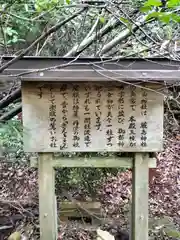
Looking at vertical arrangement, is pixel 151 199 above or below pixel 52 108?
below

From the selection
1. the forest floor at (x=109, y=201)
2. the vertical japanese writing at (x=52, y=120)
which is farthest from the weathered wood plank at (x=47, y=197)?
the forest floor at (x=109, y=201)

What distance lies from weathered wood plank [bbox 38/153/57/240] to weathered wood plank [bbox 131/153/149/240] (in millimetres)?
713

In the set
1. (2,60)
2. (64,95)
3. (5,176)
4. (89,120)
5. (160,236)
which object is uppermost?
(2,60)

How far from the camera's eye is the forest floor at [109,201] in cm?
367

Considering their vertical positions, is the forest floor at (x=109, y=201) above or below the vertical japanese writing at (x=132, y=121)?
below

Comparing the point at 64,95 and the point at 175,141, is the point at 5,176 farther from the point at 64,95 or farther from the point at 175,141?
the point at 175,141

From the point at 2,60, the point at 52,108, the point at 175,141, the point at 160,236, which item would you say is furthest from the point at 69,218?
the point at 175,141

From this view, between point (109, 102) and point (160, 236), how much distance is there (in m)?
1.79

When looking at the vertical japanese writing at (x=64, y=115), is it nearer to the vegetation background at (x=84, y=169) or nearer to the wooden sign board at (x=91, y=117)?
the wooden sign board at (x=91, y=117)

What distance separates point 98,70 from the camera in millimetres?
2461

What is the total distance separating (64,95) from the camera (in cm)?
272

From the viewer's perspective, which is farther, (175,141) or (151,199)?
(175,141)

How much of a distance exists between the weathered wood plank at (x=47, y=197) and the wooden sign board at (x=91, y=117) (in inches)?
8.6

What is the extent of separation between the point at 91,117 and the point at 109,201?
2.23 m
